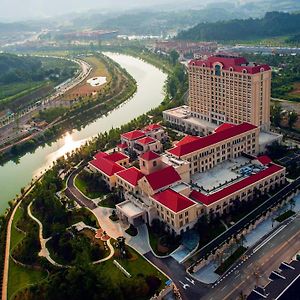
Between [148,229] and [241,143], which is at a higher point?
[241,143]

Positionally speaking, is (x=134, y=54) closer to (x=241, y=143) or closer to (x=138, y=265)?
(x=241, y=143)

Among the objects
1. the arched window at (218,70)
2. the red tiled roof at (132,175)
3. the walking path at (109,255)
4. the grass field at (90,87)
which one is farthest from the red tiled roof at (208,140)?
the grass field at (90,87)

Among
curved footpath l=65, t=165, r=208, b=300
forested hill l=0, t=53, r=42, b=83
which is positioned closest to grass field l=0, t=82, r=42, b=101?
forested hill l=0, t=53, r=42, b=83

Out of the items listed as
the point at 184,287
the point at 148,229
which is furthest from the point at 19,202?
the point at 184,287

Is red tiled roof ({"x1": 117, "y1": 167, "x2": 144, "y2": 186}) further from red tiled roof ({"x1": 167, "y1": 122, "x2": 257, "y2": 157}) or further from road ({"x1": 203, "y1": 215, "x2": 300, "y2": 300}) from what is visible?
road ({"x1": 203, "y1": 215, "x2": 300, "y2": 300})

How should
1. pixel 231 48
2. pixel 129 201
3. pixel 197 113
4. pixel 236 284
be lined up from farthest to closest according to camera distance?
pixel 231 48 < pixel 197 113 < pixel 129 201 < pixel 236 284

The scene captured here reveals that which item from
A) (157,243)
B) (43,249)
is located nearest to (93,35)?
(43,249)
